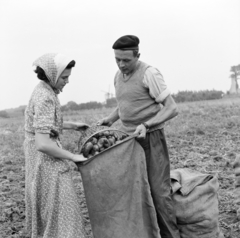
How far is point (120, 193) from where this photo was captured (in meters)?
2.77

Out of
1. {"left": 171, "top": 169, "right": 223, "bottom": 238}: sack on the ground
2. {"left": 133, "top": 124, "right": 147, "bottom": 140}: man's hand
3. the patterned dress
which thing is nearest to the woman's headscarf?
→ the patterned dress

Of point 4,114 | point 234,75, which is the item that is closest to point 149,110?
point 4,114

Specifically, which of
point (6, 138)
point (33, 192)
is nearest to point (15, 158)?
point (6, 138)

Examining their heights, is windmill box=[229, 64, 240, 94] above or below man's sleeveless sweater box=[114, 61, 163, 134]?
below

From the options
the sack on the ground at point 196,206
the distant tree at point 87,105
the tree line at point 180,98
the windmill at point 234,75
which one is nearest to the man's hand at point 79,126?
the sack on the ground at point 196,206

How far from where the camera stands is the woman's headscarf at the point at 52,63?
2.54 m

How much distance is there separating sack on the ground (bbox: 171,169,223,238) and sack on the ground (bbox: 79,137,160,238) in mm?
425

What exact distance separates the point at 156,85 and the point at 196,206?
110 cm

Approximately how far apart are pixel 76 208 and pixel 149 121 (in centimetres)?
84

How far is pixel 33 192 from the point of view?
8.73 feet

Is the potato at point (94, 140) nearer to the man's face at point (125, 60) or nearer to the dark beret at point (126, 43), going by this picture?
the man's face at point (125, 60)

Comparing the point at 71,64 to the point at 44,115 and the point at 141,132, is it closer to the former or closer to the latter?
the point at 44,115

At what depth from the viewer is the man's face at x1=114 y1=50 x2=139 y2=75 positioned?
2.88 metres

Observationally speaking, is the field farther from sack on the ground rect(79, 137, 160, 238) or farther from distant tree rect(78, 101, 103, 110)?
distant tree rect(78, 101, 103, 110)
